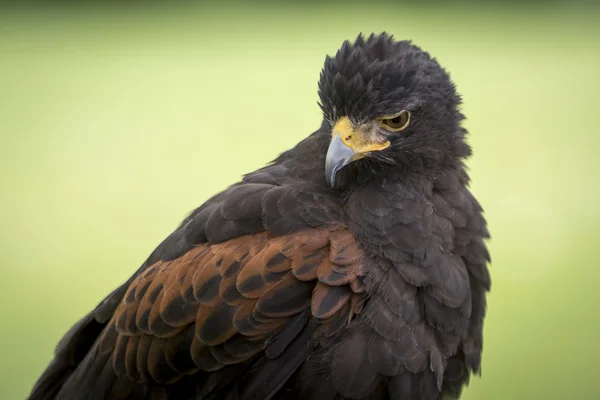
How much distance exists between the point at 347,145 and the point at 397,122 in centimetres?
28

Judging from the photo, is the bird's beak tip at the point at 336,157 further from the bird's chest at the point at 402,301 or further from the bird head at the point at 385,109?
the bird's chest at the point at 402,301

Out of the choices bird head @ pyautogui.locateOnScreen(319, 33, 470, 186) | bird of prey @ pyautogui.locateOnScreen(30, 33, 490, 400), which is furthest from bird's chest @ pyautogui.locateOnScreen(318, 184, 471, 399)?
bird head @ pyautogui.locateOnScreen(319, 33, 470, 186)

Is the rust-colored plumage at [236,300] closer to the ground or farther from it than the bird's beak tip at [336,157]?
closer to the ground

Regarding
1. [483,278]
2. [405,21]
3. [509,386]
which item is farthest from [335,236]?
[405,21]

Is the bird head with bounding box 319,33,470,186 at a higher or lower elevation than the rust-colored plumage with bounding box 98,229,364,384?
higher

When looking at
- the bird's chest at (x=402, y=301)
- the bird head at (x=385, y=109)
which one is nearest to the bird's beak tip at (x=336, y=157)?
the bird head at (x=385, y=109)

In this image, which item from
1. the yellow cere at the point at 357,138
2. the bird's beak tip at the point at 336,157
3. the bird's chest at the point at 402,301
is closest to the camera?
the bird's chest at the point at 402,301

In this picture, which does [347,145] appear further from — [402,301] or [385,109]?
[402,301]

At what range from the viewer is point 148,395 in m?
3.88

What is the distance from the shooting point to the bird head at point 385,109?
12.2ft

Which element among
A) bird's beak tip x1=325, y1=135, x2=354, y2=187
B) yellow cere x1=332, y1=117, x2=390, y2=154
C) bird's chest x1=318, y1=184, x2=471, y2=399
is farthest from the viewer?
yellow cere x1=332, y1=117, x2=390, y2=154

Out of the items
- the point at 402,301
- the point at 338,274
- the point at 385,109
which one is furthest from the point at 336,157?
the point at 402,301

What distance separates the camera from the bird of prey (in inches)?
140

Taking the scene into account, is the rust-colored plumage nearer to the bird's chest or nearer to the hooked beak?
the bird's chest
